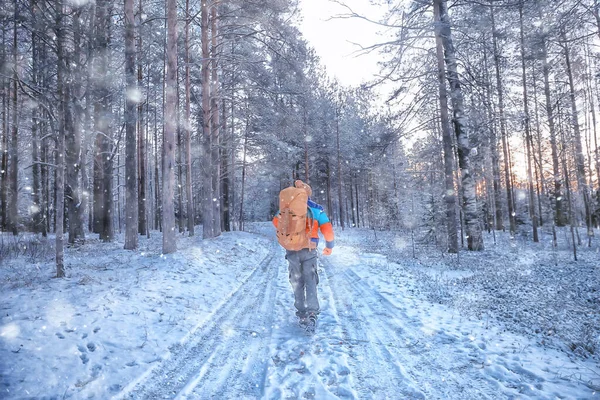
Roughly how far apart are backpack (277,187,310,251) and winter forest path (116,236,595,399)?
130 cm

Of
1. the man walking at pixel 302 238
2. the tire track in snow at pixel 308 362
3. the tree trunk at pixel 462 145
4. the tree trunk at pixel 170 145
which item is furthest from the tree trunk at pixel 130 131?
the tree trunk at pixel 462 145

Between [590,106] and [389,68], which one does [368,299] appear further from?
[590,106]

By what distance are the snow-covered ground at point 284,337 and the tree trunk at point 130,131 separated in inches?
124

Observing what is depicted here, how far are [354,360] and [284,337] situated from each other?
1148 millimetres

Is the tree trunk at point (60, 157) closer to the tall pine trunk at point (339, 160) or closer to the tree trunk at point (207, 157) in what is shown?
the tree trunk at point (207, 157)

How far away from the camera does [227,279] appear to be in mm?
8258

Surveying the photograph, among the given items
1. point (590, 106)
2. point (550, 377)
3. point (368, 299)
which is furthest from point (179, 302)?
point (590, 106)

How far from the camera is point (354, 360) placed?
144 inches

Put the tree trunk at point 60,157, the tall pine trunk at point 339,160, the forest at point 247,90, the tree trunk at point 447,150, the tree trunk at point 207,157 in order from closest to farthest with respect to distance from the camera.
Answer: the tree trunk at point 60,157 < the forest at point 247,90 < the tree trunk at point 447,150 < the tree trunk at point 207,157 < the tall pine trunk at point 339,160

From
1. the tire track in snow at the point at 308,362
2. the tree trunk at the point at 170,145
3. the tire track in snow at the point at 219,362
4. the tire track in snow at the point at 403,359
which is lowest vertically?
the tire track in snow at the point at 403,359

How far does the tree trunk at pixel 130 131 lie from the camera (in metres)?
10.3

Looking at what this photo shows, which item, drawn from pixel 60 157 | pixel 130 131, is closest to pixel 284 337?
pixel 60 157

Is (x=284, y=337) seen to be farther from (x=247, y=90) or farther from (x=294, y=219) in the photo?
(x=247, y=90)

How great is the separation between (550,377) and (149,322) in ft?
16.8
